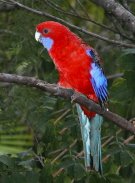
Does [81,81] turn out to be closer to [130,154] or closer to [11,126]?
[130,154]

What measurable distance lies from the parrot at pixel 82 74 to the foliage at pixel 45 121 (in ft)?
0.31

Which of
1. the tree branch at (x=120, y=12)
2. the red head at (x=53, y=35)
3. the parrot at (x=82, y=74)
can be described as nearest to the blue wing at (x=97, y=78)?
the parrot at (x=82, y=74)

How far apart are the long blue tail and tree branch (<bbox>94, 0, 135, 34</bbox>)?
68 centimetres

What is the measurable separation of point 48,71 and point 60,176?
5.16 ft

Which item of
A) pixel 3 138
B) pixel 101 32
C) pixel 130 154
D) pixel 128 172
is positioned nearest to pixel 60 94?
pixel 130 154

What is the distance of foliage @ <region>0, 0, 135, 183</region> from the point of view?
12.0 ft

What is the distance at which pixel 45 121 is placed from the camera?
4.36m

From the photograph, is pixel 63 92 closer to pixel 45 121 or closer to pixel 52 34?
pixel 52 34

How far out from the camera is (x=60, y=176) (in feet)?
12.0

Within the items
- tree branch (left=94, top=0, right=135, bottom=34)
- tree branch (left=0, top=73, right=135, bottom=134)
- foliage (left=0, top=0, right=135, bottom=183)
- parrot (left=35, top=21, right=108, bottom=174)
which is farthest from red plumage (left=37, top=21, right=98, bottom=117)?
tree branch (left=0, top=73, right=135, bottom=134)

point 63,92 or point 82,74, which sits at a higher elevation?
point 63,92

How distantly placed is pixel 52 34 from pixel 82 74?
395 mm

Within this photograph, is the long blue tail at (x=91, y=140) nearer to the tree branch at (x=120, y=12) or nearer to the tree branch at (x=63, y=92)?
the tree branch at (x=63, y=92)

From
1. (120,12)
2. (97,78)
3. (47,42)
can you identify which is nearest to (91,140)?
(97,78)
